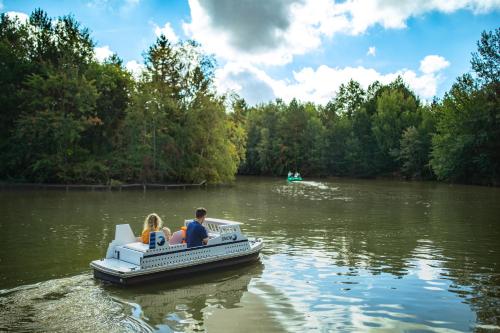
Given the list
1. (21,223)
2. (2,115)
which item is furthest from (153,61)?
(21,223)

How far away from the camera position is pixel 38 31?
53312mm

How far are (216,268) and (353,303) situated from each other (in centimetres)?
472

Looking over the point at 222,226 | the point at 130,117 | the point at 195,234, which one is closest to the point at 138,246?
the point at 195,234

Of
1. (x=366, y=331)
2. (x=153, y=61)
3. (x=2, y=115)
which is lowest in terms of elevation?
(x=366, y=331)

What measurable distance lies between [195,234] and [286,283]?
10.0 ft

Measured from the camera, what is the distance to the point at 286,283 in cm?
Result: 1318

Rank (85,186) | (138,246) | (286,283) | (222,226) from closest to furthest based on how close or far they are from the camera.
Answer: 1. (286,283)
2. (138,246)
3. (222,226)
4. (85,186)

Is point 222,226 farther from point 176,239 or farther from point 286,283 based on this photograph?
point 286,283

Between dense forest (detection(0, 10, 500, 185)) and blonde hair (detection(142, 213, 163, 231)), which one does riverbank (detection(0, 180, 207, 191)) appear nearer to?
dense forest (detection(0, 10, 500, 185))

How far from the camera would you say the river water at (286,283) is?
9953 mm

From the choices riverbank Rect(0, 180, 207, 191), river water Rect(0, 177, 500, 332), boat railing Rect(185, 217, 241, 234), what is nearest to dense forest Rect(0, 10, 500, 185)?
riverbank Rect(0, 180, 207, 191)

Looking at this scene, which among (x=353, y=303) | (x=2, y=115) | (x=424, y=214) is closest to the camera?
(x=353, y=303)

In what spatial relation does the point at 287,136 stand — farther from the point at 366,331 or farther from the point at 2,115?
the point at 366,331

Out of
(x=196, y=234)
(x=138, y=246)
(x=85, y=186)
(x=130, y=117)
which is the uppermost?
(x=130, y=117)
